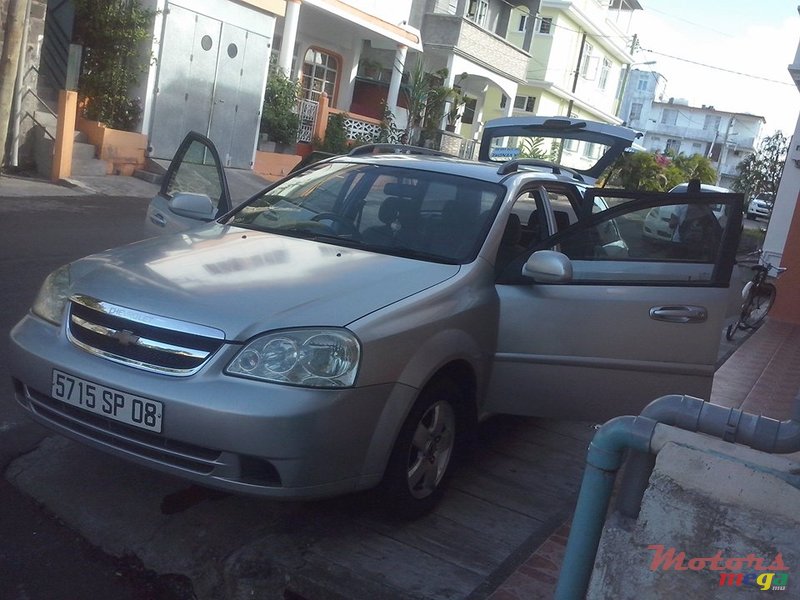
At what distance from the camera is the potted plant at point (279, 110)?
1859 centimetres

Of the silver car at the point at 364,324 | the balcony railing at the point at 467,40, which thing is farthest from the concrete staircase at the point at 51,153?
the balcony railing at the point at 467,40

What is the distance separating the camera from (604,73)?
41.0 meters

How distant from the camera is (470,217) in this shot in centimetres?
451

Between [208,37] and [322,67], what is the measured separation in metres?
6.97

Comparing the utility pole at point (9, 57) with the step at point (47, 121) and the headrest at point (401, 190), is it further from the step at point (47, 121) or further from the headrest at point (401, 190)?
the headrest at point (401, 190)

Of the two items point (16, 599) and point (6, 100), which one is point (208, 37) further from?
point (16, 599)

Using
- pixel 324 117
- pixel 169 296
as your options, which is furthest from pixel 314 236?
pixel 324 117

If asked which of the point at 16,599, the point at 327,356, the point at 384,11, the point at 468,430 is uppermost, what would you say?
the point at 384,11

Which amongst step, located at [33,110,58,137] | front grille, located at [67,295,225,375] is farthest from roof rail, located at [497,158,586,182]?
step, located at [33,110,58,137]

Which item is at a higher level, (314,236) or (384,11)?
(384,11)

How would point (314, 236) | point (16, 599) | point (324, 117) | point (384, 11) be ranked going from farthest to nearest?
point (384, 11) < point (324, 117) < point (314, 236) < point (16, 599)

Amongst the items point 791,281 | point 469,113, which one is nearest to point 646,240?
point 791,281

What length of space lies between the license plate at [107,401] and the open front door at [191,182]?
1.84 m

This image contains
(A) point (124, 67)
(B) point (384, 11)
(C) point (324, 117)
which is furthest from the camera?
(B) point (384, 11)
